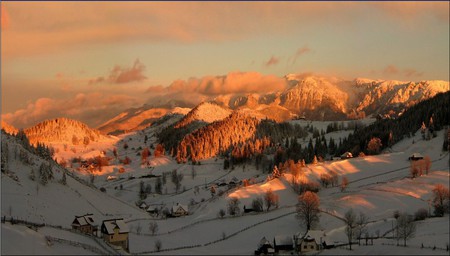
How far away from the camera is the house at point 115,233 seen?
9519cm

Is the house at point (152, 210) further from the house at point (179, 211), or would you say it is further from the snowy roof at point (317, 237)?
the snowy roof at point (317, 237)

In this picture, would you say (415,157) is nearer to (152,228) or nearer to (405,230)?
(405,230)

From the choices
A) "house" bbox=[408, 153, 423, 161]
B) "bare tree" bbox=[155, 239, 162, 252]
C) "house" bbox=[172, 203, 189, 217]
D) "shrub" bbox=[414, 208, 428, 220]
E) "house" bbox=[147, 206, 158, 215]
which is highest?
"house" bbox=[408, 153, 423, 161]

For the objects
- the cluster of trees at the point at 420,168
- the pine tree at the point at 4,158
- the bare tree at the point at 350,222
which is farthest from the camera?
the cluster of trees at the point at 420,168

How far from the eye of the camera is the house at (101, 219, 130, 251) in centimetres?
9519

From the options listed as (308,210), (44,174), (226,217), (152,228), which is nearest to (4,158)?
(44,174)

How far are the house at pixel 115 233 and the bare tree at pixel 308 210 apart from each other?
37.6 metres

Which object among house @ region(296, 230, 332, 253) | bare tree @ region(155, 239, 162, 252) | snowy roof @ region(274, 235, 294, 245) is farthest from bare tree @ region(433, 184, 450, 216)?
bare tree @ region(155, 239, 162, 252)

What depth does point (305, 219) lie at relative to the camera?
114062mm

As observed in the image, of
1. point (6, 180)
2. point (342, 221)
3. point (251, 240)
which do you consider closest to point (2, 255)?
point (251, 240)

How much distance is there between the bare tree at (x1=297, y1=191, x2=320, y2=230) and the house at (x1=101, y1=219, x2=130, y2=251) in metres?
37.6

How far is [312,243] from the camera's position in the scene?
310ft

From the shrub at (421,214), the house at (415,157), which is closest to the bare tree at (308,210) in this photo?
the shrub at (421,214)

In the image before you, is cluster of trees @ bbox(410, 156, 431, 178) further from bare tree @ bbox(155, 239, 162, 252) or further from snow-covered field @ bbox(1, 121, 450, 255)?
bare tree @ bbox(155, 239, 162, 252)
